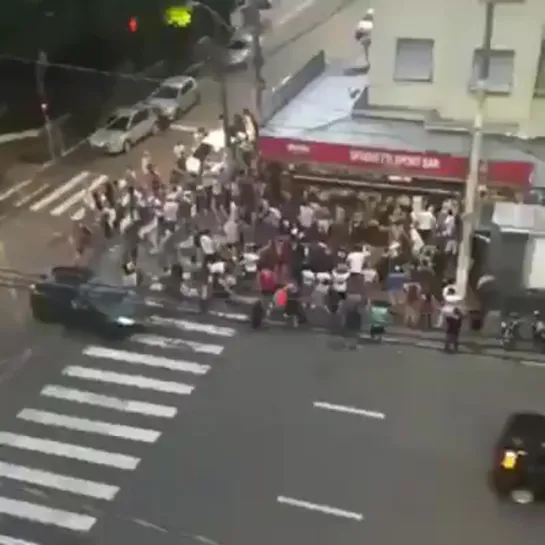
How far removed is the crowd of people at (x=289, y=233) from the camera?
12539mm

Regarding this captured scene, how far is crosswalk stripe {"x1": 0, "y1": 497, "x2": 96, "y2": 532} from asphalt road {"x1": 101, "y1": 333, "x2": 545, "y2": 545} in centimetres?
28

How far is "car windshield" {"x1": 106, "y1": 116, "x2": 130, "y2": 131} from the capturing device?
54.4ft

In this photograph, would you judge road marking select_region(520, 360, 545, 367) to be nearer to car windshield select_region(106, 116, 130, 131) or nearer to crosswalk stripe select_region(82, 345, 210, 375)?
crosswalk stripe select_region(82, 345, 210, 375)

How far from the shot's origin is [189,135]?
52.9ft

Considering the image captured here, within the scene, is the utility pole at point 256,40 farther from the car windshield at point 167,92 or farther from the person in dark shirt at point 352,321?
the person in dark shirt at point 352,321

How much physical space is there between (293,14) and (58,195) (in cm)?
561

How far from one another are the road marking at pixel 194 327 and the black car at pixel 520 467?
4.58 meters

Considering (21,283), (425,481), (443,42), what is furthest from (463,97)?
(21,283)

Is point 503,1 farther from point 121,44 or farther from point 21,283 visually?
point 21,283

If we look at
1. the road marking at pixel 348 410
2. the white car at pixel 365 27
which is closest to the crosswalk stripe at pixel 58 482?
the road marking at pixel 348 410

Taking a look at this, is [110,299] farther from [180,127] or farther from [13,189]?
[180,127]

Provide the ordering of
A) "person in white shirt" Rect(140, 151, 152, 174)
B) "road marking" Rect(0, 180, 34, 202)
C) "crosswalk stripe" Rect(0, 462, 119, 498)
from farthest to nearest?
"road marking" Rect(0, 180, 34, 202)
"person in white shirt" Rect(140, 151, 152, 174)
"crosswalk stripe" Rect(0, 462, 119, 498)

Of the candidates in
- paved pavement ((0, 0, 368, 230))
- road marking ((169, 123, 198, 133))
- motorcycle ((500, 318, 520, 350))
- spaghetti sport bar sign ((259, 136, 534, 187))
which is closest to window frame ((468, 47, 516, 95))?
spaghetti sport bar sign ((259, 136, 534, 187))

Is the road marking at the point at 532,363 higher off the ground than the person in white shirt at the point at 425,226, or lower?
lower
